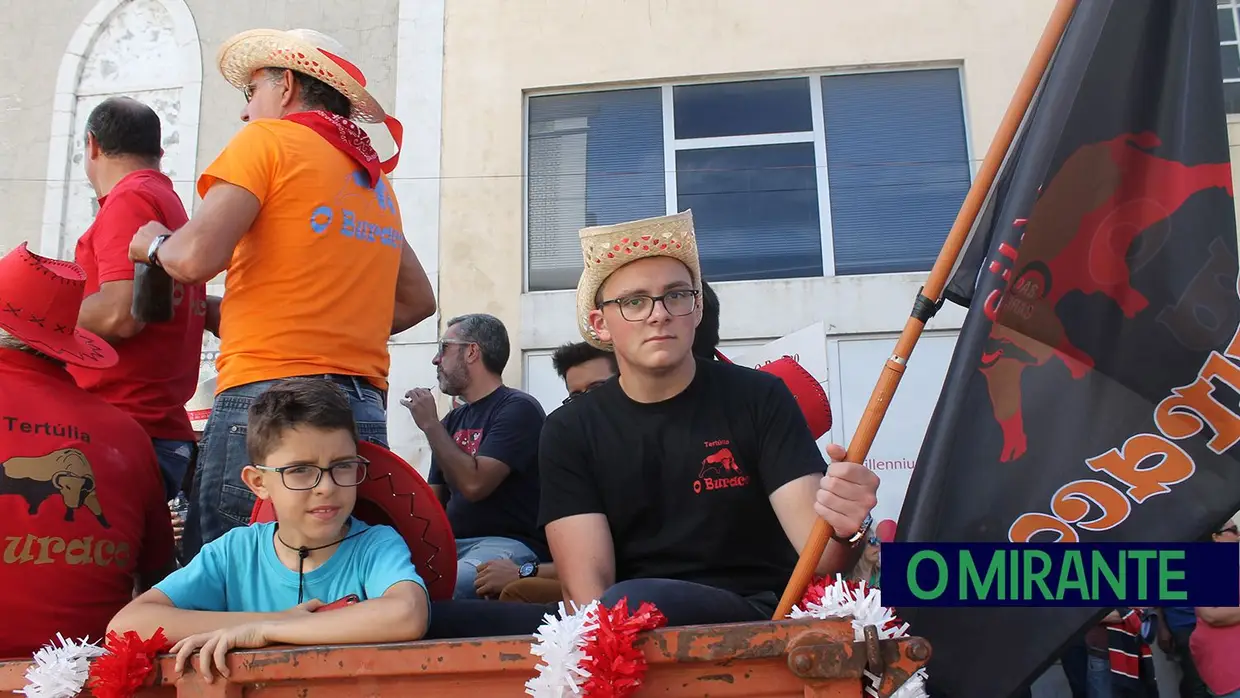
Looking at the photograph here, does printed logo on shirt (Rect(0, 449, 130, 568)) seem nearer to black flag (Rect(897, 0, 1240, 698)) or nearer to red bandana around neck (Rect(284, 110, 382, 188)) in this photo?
red bandana around neck (Rect(284, 110, 382, 188))

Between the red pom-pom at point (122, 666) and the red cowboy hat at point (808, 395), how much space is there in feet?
8.67

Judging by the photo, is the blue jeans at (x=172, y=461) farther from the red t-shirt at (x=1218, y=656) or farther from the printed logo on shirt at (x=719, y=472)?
the red t-shirt at (x=1218, y=656)

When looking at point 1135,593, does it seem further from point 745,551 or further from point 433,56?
point 433,56

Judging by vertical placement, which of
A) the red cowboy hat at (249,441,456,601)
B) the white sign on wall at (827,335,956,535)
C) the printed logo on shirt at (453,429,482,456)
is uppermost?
the white sign on wall at (827,335,956,535)

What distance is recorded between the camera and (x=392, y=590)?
2273 millimetres

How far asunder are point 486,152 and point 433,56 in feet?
3.54

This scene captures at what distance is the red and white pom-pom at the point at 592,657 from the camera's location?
177 centimetres

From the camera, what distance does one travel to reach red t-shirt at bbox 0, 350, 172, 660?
2.55 meters

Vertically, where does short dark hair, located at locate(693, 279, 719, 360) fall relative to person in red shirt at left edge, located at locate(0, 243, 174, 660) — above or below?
above

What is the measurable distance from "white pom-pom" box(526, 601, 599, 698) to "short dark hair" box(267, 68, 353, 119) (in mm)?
1928

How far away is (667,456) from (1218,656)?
15.7 feet

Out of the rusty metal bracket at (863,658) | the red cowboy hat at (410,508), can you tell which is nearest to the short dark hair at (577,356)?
the red cowboy hat at (410,508)

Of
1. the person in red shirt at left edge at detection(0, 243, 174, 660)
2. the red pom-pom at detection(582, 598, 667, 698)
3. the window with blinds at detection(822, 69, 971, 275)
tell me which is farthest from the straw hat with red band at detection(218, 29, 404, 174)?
the window with blinds at detection(822, 69, 971, 275)

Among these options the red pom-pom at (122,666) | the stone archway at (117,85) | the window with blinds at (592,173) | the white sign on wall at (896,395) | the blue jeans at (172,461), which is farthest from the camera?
the stone archway at (117,85)
